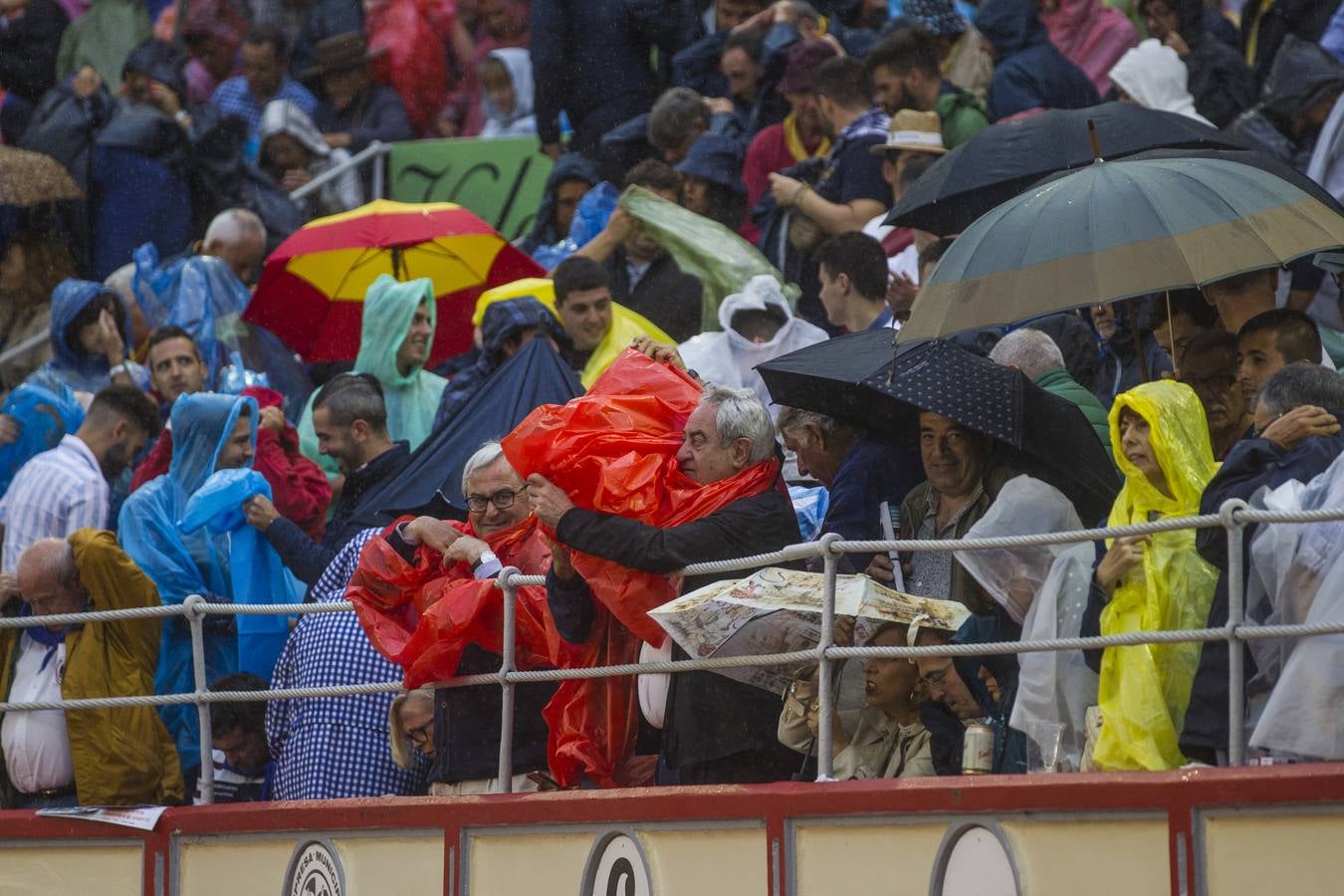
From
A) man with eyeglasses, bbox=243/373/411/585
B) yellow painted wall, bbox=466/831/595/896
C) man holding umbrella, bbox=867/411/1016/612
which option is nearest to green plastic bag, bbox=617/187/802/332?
man with eyeglasses, bbox=243/373/411/585

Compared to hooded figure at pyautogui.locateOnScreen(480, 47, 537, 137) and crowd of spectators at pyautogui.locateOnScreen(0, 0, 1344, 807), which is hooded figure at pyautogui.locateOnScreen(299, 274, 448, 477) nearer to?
crowd of spectators at pyautogui.locateOnScreen(0, 0, 1344, 807)

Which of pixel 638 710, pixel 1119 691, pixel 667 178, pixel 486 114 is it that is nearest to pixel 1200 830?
pixel 1119 691

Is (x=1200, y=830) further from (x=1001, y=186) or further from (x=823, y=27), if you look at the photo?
(x=823, y=27)

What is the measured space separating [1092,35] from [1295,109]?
221 cm

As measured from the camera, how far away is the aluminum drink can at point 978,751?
6.57m

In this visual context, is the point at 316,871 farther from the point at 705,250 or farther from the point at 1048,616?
the point at 705,250

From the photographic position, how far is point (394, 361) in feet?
36.8

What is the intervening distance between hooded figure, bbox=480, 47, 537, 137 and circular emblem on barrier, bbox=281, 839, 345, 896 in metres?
8.37

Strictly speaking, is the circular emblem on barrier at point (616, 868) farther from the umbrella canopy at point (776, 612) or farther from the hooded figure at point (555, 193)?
the hooded figure at point (555, 193)

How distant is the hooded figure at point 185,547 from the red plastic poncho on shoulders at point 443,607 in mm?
1371

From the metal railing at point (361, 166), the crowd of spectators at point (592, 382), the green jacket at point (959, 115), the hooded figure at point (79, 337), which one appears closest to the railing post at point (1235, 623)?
the crowd of spectators at point (592, 382)

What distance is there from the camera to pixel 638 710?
298 inches

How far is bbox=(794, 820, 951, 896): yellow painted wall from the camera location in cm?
658

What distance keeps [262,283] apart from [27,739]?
4.30m
